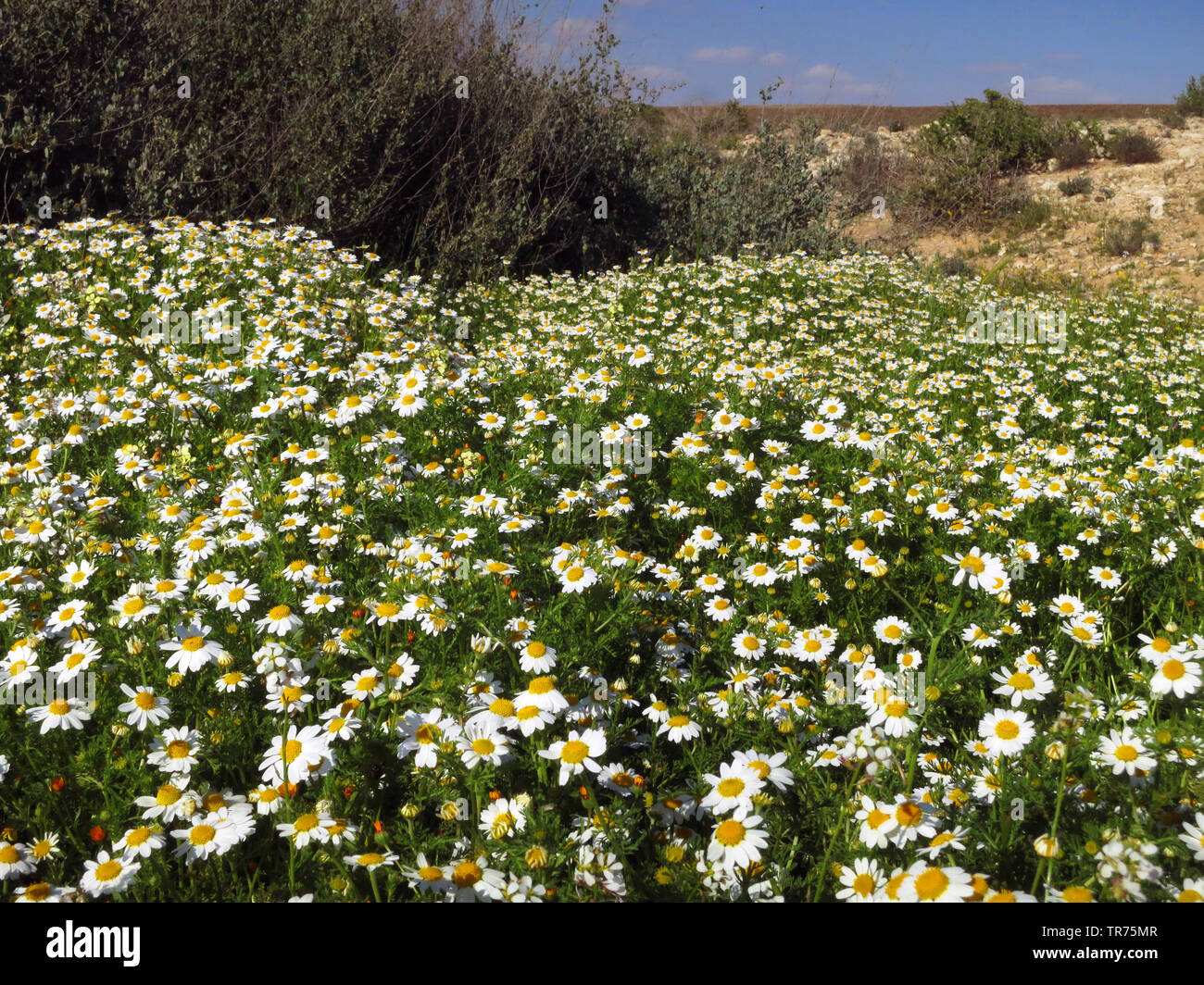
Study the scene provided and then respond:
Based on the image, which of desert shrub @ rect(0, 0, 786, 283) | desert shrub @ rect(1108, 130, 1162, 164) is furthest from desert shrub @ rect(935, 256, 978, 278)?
desert shrub @ rect(1108, 130, 1162, 164)

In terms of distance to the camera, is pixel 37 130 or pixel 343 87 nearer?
pixel 37 130

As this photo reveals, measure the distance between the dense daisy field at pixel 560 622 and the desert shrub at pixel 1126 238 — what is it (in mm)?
8653

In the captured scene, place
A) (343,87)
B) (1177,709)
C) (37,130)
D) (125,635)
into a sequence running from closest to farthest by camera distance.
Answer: (1177,709)
(125,635)
(37,130)
(343,87)

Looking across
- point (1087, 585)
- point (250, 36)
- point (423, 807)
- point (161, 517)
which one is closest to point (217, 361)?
point (161, 517)

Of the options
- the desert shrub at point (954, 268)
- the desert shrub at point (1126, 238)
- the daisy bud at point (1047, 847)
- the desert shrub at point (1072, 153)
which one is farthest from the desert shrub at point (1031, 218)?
the daisy bud at point (1047, 847)

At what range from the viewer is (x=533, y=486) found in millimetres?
3471

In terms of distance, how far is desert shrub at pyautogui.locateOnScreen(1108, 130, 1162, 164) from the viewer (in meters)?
17.0

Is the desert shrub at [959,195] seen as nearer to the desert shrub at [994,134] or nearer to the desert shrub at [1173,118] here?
the desert shrub at [994,134]

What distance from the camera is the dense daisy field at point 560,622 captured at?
6.03 ft

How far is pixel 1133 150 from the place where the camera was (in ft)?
56.1

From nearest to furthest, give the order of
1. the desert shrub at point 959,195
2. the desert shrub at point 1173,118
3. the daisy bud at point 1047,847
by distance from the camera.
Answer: the daisy bud at point 1047,847 → the desert shrub at point 959,195 → the desert shrub at point 1173,118

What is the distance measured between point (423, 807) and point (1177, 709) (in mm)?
2118
